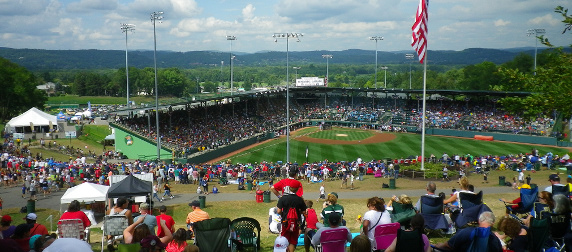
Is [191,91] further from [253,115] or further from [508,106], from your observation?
[508,106]

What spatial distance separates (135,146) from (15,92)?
3774cm

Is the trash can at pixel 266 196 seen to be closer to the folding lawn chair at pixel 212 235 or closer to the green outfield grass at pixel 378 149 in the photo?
the folding lawn chair at pixel 212 235

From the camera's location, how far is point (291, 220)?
28.1 feet

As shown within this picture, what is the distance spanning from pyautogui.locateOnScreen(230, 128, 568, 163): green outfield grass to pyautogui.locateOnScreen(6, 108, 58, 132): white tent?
2499 cm

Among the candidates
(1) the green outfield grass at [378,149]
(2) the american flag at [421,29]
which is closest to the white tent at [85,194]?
(2) the american flag at [421,29]

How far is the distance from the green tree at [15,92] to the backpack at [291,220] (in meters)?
71.1

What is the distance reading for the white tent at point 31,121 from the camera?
51188mm

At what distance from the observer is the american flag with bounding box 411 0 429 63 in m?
24.8

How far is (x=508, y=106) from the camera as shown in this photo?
12250mm

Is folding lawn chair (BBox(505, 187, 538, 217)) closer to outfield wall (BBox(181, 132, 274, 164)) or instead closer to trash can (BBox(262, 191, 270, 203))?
trash can (BBox(262, 191, 270, 203))

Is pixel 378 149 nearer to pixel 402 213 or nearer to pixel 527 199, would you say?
pixel 527 199

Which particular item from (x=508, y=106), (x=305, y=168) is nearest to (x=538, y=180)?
(x=305, y=168)

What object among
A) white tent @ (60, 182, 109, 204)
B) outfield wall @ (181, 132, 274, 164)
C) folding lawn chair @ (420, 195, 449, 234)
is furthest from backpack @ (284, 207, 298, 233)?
outfield wall @ (181, 132, 274, 164)

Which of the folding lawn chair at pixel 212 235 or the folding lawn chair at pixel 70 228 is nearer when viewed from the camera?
the folding lawn chair at pixel 212 235
